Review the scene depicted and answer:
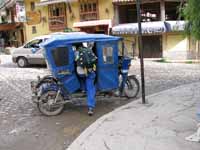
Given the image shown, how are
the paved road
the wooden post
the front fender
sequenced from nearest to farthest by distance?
the paved road < the front fender < the wooden post

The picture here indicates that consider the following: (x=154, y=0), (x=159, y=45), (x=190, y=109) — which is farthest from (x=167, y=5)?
(x=190, y=109)

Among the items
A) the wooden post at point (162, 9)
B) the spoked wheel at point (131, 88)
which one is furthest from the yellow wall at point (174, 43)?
the spoked wheel at point (131, 88)

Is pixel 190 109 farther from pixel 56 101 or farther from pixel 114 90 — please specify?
pixel 56 101

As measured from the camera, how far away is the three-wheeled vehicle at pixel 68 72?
8633mm

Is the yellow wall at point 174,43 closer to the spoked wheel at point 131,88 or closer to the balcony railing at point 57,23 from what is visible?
the balcony railing at point 57,23

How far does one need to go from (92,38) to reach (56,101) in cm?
176

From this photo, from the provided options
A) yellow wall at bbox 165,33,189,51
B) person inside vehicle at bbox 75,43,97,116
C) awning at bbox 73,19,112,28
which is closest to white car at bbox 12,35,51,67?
awning at bbox 73,19,112,28

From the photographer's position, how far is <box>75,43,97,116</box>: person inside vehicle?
8391mm

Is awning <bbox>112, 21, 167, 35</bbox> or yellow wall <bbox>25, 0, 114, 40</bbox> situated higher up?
yellow wall <bbox>25, 0, 114, 40</bbox>

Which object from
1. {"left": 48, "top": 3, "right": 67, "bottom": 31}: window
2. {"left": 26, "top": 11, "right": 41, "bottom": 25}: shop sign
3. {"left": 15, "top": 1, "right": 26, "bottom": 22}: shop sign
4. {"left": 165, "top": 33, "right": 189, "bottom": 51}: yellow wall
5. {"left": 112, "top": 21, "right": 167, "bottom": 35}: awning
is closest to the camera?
{"left": 112, "top": 21, "right": 167, "bottom": 35}: awning

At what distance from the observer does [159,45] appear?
82.4 feet

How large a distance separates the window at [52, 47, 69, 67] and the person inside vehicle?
0.83 feet

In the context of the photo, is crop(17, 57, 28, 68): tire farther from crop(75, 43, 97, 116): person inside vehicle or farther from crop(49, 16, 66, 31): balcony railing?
crop(75, 43, 97, 116): person inside vehicle

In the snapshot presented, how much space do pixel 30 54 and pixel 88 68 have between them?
38.6ft
